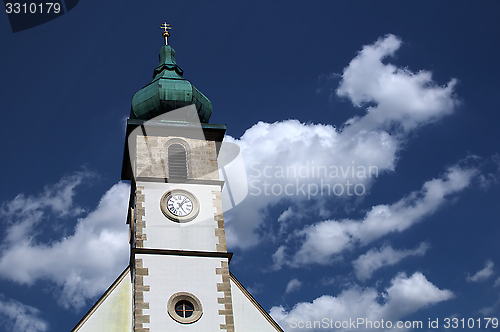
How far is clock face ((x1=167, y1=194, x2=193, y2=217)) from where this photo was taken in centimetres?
2186

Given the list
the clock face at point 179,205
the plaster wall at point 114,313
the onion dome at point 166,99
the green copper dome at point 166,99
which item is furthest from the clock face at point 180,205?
the green copper dome at point 166,99

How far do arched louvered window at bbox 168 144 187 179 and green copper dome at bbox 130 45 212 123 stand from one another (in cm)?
171

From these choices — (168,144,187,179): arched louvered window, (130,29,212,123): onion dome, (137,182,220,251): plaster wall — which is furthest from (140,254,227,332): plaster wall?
(130,29,212,123): onion dome

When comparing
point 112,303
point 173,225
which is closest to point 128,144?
point 173,225

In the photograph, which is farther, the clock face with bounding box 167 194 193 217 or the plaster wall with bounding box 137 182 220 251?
the clock face with bounding box 167 194 193 217

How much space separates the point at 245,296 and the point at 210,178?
444cm

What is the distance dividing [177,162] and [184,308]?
5.76 m

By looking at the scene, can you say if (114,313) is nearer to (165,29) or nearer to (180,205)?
(180,205)

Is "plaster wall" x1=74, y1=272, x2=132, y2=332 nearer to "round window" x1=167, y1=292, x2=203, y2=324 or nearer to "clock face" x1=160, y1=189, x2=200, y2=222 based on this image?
"round window" x1=167, y1=292, x2=203, y2=324

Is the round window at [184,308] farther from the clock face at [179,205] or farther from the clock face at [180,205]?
the clock face at [180,205]

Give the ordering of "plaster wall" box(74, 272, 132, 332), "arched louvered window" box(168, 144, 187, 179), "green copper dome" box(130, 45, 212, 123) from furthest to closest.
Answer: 1. "green copper dome" box(130, 45, 212, 123)
2. "arched louvered window" box(168, 144, 187, 179)
3. "plaster wall" box(74, 272, 132, 332)

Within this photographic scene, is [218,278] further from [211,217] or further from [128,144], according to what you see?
[128,144]

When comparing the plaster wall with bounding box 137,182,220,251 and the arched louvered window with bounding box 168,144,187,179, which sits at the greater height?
the arched louvered window with bounding box 168,144,187,179

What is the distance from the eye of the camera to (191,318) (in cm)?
1970
